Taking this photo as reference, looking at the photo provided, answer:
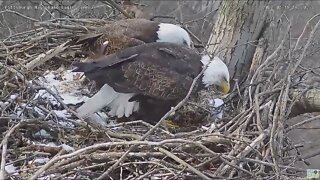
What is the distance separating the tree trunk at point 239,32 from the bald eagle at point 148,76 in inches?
24.5

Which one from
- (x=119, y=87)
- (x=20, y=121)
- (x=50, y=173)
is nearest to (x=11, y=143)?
(x=20, y=121)

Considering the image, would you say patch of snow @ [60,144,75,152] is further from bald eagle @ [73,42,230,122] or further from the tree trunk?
the tree trunk

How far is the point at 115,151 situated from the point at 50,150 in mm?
372

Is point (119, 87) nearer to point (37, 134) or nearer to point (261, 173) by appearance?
point (37, 134)

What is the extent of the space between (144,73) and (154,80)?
0.08 meters

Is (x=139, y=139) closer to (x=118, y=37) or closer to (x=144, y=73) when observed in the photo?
(x=144, y=73)

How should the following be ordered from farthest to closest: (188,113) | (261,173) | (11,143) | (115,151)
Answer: (188,113) < (11,143) < (115,151) < (261,173)

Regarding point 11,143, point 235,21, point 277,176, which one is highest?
point 235,21

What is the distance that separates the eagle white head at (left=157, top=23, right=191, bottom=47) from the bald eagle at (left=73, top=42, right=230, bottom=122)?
0.37 m

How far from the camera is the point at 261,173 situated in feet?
9.50

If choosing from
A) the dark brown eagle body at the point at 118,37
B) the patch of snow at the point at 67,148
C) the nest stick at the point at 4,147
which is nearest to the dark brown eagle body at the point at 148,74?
the dark brown eagle body at the point at 118,37

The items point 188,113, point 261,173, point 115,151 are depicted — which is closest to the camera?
point 261,173

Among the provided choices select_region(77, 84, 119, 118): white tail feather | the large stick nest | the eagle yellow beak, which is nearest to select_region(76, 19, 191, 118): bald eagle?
select_region(77, 84, 119, 118): white tail feather

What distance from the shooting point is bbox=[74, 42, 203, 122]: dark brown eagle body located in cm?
391
